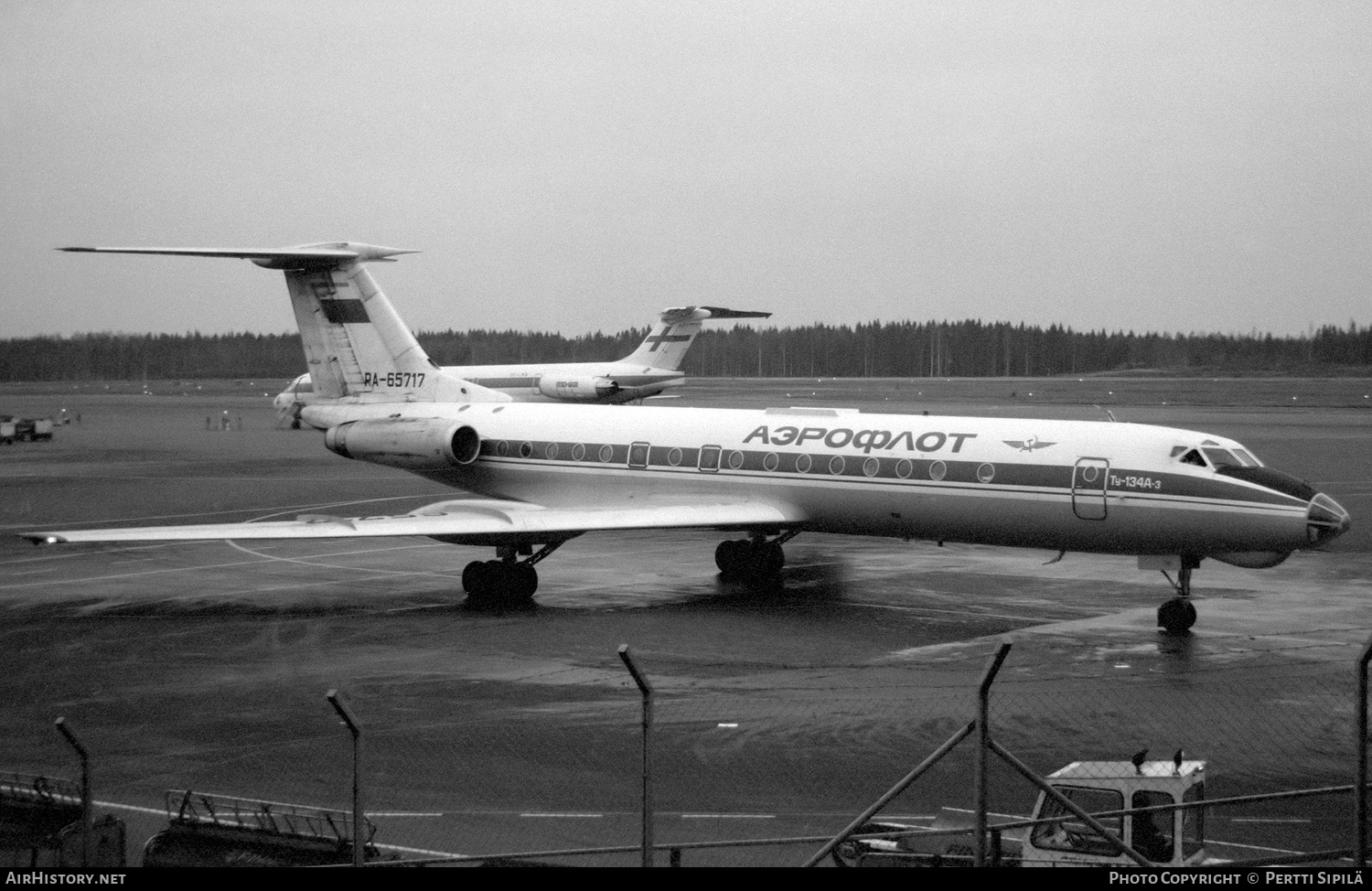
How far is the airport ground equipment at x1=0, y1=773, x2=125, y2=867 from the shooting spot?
9992mm

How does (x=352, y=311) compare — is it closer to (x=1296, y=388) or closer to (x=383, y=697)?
(x=383, y=697)

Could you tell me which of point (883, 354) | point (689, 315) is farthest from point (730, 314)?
point (883, 354)

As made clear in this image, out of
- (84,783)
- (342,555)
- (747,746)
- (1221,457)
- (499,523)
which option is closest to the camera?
(84,783)

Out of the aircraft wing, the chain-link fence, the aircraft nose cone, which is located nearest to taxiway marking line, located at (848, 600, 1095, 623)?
the aircraft wing

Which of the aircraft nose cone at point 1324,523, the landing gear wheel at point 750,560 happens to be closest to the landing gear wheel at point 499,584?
the landing gear wheel at point 750,560

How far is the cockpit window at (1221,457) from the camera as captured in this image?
68.6 feet

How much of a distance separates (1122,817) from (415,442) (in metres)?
18.8

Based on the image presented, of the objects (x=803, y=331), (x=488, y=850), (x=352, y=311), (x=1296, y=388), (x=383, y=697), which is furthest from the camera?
(x=803, y=331)

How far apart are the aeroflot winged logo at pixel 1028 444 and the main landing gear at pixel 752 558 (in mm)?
4120

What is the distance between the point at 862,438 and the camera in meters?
23.6

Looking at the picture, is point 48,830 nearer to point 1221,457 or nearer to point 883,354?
point 1221,457

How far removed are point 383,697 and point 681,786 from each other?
4.82 meters

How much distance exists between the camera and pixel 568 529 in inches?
900

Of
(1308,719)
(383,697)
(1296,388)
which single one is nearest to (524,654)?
(383,697)
